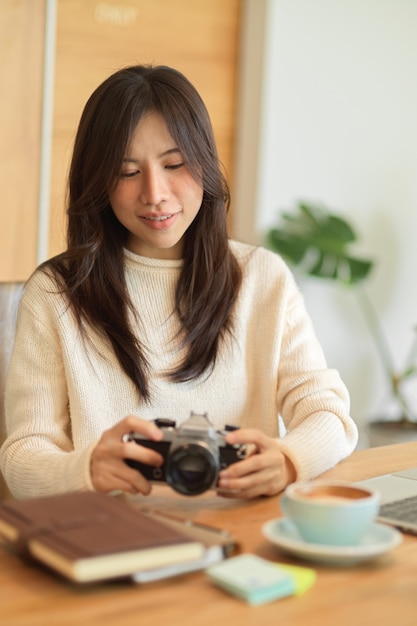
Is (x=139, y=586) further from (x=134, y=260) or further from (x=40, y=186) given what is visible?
(x=40, y=186)

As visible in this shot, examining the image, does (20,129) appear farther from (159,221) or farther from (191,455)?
(191,455)

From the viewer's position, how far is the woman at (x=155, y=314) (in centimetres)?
155

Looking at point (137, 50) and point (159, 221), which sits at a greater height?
point (137, 50)

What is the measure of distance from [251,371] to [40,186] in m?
1.45

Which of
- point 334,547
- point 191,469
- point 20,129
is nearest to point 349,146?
point 20,129

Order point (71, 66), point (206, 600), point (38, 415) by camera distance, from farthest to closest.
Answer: point (71, 66) < point (38, 415) < point (206, 600)

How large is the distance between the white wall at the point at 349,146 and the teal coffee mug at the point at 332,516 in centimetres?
257

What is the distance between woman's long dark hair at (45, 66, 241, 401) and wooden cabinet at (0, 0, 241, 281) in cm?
102

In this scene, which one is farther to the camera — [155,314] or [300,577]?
[155,314]

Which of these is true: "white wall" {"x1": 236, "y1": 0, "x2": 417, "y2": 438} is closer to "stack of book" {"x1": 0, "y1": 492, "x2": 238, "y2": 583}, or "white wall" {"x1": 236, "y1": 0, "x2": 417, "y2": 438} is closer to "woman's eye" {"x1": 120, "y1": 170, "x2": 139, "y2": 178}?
"woman's eye" {"x1": 120, "y1": 170, "x2": 139, "y2": 178}

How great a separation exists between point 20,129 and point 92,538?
7.07 ft

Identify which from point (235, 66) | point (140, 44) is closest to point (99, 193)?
point (140, 44)

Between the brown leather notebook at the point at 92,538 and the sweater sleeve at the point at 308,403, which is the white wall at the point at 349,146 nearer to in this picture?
the sweater sleeve at the point at 308,403

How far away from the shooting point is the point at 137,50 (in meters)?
3.22
